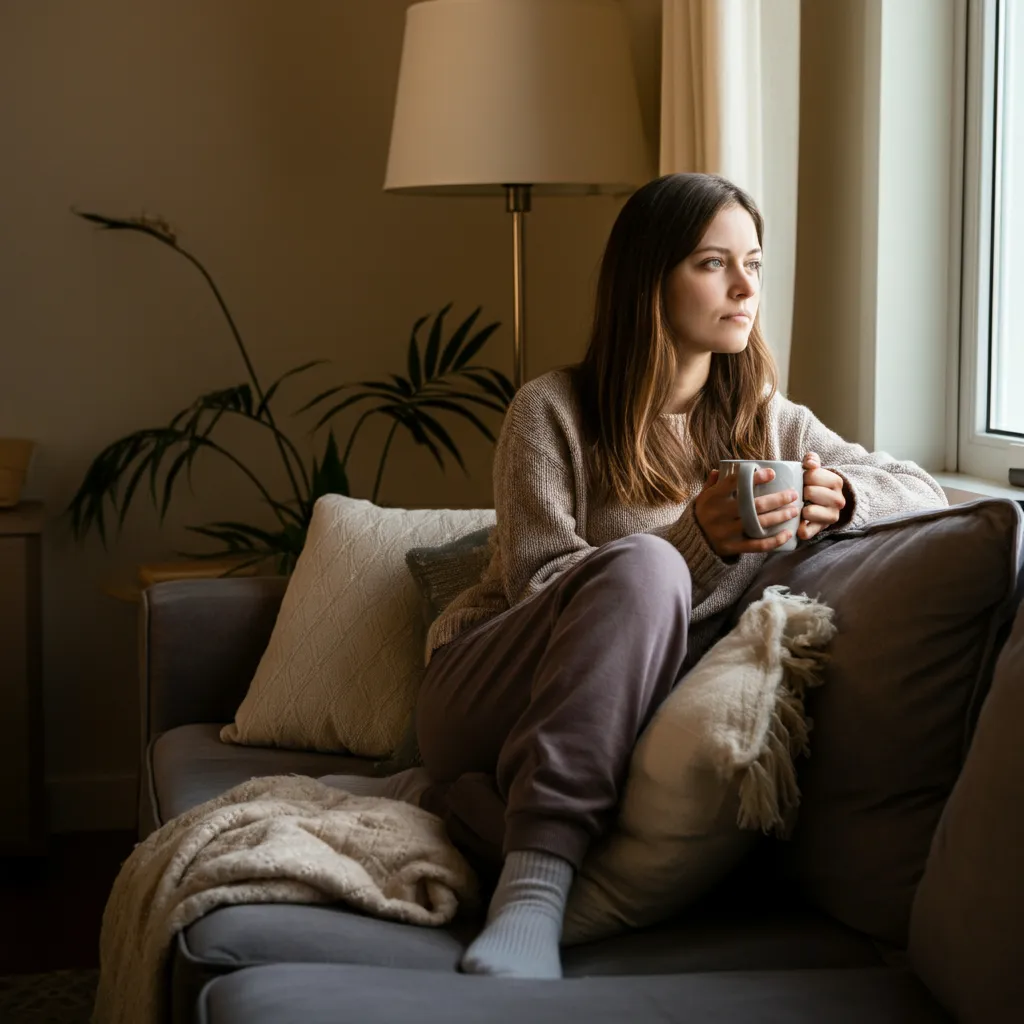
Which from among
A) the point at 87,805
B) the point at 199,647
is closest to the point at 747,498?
the point at 199,647

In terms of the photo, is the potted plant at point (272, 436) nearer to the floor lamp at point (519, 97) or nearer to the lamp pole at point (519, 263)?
the lamp pole at point (519, 263)

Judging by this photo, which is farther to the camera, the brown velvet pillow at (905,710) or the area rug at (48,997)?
the area rug at (48,997)

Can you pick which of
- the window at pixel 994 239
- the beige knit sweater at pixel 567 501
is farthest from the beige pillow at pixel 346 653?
the window at pixel 994 239

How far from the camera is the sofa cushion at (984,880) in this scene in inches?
40.7

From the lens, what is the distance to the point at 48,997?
2.27 m

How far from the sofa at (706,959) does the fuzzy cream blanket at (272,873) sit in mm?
18

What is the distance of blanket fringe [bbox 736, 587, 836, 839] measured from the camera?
1.29 m

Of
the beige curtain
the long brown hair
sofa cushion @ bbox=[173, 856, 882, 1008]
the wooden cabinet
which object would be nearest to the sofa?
sofa cushion @ bbox=[173, 856, 882, 1008]

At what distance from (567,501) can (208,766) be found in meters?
0.63

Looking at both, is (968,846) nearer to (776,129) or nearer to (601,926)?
(601,926)

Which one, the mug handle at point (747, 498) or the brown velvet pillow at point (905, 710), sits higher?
the mug handle at point (747, 498)

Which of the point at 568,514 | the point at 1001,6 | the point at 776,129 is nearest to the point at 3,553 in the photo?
the point at 568,514

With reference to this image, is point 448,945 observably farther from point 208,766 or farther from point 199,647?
point 199,647

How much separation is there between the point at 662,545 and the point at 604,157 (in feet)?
3.69
